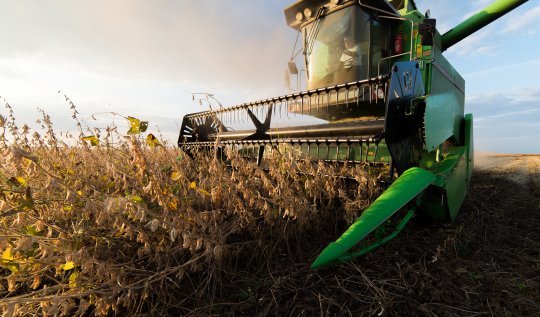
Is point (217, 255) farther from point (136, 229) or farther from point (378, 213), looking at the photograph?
point (378, 213)

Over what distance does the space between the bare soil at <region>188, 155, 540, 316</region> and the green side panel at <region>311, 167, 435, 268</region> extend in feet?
0.85

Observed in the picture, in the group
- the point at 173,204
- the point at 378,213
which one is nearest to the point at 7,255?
the point at 173,204

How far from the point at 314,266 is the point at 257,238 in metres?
0.66

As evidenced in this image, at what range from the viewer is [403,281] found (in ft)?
5.16

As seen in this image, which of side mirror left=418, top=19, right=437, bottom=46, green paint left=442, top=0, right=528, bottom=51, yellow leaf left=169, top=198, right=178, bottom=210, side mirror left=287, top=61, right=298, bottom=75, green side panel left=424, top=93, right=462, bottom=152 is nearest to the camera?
yellow leaf left=169, top=198, right=178, bottom=210

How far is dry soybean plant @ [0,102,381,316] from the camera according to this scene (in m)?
1.20

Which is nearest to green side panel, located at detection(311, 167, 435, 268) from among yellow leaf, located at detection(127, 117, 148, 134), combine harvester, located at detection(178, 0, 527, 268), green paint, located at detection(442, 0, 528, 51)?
combine harvester, located at detection(178, 0, 527, 268)

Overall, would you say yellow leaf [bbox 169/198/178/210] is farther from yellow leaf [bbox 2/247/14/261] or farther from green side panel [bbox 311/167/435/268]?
green side panel [bbox 311/167/435/268]

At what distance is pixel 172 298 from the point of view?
1.46 m

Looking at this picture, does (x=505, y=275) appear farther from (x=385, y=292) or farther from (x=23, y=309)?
(x=23, y=309)

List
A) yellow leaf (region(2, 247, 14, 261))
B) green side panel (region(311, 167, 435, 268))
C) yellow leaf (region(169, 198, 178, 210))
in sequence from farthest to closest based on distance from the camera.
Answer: yellow leaf (region(169, 198, 178, 210)), green side panel (region(311, 167, 435, 268)), yellow leaf (region(2, 247, 14, 261))

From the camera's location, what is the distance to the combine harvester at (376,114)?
1898 mm

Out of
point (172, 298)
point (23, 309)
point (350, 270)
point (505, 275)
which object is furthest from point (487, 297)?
point (23, 309)

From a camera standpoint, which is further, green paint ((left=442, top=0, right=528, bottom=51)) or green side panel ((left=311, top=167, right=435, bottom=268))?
green paint ((left=442, top=0, right=528, bottom=51))
